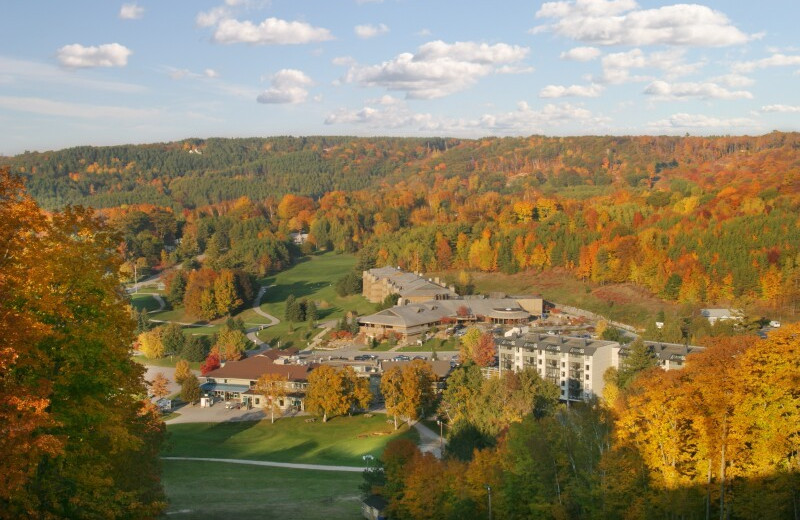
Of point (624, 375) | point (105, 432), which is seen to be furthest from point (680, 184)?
point (105, 432)

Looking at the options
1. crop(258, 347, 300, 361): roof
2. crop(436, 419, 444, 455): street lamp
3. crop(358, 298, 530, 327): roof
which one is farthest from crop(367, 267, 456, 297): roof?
crop(436, 419, 444, 455): street lamp

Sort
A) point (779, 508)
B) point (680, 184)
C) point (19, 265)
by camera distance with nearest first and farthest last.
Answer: point (19, 265)
point (779, 508)
point (680, 184)

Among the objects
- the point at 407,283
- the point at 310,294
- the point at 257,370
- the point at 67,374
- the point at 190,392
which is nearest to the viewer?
the point at 67,374

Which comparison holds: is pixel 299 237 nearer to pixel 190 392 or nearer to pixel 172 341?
pixel 172 341

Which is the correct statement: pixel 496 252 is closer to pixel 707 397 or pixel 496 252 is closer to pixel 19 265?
pixel 707 397

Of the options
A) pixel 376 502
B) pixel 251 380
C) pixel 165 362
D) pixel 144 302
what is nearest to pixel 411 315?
pixel 251 380

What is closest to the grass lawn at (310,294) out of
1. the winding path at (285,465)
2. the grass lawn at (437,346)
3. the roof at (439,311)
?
the roof at (439,311)
